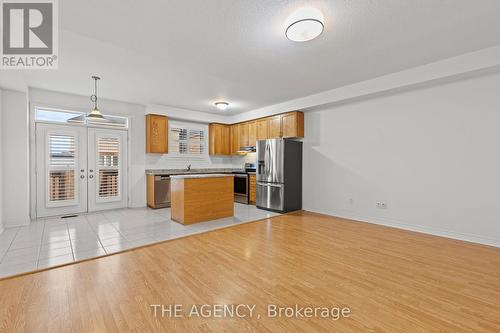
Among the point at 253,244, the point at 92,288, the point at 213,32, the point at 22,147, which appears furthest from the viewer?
the point at 22,147

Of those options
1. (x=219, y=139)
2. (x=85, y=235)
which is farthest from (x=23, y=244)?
(x=219, y=139)

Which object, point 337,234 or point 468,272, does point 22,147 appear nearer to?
point 337,234

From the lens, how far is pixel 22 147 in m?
4.25

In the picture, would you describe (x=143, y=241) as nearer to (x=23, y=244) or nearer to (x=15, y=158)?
(x=23, y=244)

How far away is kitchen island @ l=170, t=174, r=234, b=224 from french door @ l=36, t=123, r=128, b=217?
219cm

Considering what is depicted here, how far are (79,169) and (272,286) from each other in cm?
531

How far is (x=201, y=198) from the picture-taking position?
14.9ft

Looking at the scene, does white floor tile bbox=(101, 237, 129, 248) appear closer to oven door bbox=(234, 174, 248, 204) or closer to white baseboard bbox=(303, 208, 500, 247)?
oven door bbox=(234, 174, 248, 204)

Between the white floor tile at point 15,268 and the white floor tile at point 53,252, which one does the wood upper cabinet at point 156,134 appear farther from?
the white floor tile at point 15,268

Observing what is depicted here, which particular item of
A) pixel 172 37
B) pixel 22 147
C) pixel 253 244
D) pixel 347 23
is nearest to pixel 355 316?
pixel 253 244

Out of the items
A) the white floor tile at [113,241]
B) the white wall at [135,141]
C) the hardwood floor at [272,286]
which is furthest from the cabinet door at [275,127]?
the white floor tile at [113,241]

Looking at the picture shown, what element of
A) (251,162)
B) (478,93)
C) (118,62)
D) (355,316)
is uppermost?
(118,62)

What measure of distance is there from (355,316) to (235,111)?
614 centimetres

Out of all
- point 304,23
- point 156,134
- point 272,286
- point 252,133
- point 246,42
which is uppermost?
point 246,42
